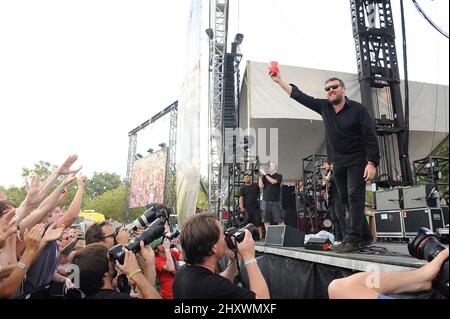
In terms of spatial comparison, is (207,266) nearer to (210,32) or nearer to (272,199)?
(272,199)

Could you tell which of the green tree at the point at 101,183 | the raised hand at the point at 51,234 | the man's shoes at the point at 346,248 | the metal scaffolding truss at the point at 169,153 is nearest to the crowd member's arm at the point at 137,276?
the raised hand at the point at 51,234

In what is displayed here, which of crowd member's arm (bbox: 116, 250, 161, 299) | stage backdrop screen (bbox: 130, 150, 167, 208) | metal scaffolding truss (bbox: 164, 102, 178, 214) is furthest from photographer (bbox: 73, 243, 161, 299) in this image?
stage backdrop screen (bbox: 130, 150, 167, 208)

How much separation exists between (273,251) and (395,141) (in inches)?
142

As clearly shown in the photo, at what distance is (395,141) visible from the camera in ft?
19.4

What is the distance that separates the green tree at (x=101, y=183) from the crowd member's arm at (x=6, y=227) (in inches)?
2091

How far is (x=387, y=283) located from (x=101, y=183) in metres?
56.0

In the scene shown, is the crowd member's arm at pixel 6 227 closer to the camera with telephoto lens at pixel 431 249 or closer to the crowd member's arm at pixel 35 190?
the crowd member's arm at pixel 35 190

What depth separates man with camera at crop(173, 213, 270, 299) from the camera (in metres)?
1.45

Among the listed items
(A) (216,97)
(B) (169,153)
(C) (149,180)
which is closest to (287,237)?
(A) (216,97)

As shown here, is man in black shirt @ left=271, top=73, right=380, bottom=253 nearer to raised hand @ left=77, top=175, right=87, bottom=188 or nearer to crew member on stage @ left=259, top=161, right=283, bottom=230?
raised hand @ left=77, top=175, right=87, bottom=188

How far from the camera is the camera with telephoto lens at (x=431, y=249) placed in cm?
112

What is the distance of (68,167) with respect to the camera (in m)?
2.93
